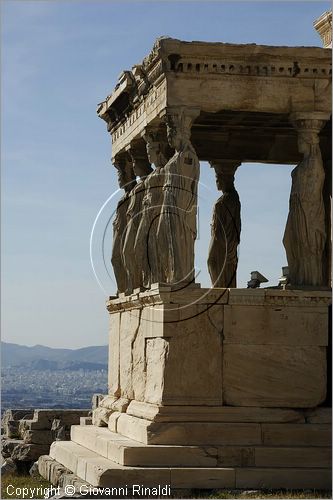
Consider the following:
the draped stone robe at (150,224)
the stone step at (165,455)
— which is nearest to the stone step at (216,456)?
the stone step at (165,455)

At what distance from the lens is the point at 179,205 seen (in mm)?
19156

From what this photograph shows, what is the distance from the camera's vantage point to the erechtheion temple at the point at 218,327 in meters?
18.2

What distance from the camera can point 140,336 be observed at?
2031cm

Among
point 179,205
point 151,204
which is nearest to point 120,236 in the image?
point 151,204

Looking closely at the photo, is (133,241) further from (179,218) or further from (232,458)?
(232,458)

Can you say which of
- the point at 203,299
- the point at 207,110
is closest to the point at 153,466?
the point at 203,299

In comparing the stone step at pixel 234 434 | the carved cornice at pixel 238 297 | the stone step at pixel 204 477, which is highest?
the carved cornice at pixel 238 297

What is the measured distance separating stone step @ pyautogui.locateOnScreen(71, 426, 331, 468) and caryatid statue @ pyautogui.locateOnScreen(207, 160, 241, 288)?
18.5ft

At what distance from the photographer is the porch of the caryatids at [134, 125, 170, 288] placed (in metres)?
20.5

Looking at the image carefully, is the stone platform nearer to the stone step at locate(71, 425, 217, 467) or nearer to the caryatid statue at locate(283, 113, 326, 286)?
the stone step at locate(71, 425, 217, 467)

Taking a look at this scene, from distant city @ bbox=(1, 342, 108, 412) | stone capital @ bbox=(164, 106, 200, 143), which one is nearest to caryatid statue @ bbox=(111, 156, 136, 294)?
stone capital @ bbox=(164, 106, 200, 143)

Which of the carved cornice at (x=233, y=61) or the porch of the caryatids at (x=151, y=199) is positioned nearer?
the carved cornice at (x=233, y=61)

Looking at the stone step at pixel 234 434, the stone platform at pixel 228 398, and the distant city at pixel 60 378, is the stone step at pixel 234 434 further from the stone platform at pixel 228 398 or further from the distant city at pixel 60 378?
the distant city at pixel 60 378

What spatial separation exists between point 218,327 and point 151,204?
2.60m
